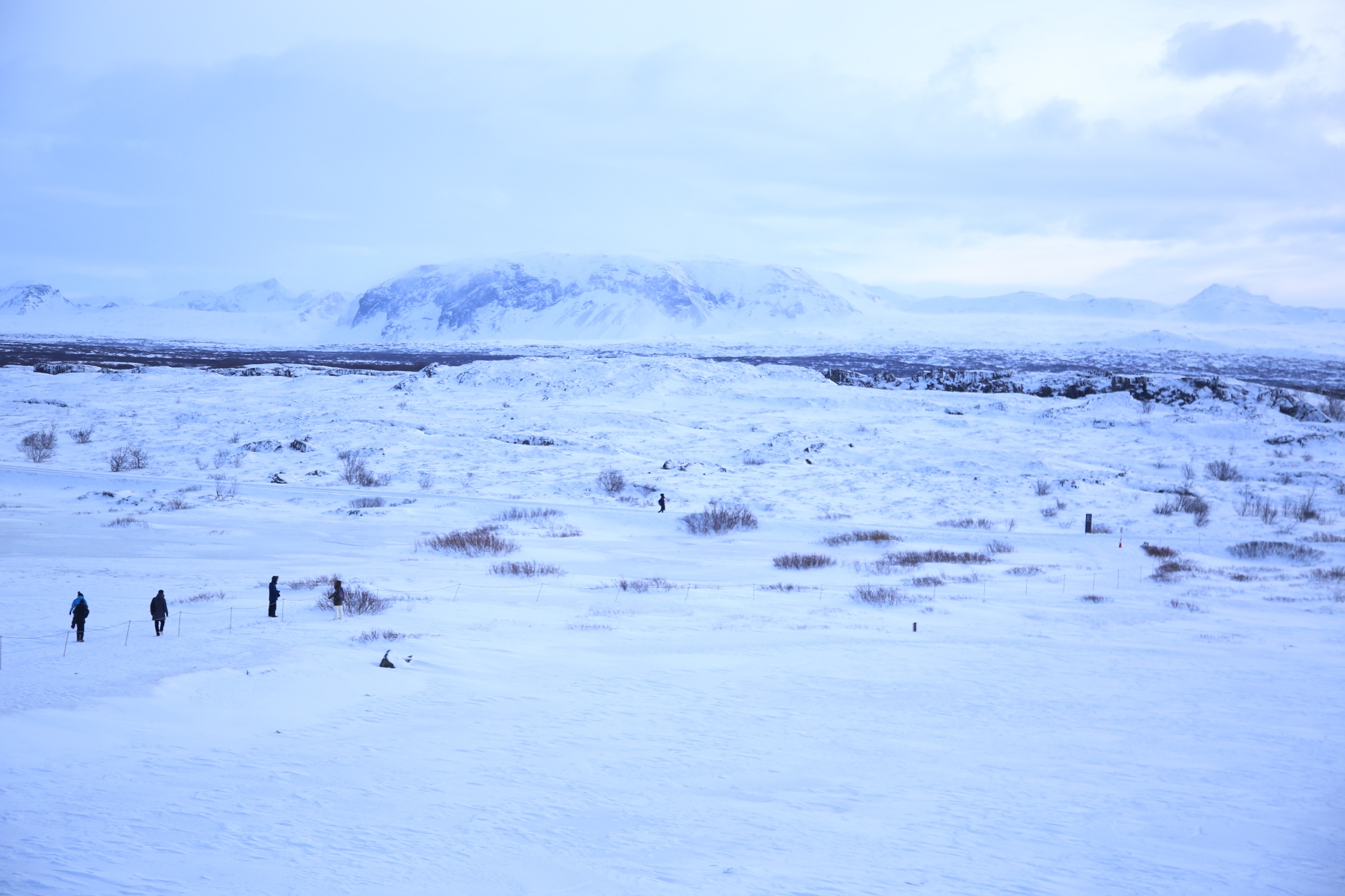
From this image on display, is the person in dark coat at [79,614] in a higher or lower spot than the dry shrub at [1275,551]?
higher

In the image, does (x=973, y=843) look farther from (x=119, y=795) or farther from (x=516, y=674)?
(x=119, y=795)

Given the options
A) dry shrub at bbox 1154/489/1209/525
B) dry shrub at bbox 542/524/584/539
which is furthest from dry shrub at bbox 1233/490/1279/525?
dry shrub at bbox 542/524/584/539

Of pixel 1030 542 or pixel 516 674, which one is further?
pixel 1030 542

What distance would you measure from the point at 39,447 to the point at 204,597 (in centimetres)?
2704

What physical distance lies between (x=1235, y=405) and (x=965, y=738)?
164 feet

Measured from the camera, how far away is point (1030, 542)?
81.0 feet

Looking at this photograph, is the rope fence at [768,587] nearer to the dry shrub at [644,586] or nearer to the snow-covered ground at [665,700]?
the dry shrub at [644,586]

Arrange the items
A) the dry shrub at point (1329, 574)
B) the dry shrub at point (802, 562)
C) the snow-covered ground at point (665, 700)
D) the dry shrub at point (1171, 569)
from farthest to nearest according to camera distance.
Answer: the dry shrub at point (802, 562) → the dry shrub at point (1171, 569) → the dry shrub at point (1329, 574) → the snow-covered ground at point (665, 700)

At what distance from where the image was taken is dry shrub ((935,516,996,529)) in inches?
1057

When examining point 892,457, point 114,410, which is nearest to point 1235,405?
point 892,457

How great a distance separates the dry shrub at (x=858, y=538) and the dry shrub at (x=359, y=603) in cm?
1275

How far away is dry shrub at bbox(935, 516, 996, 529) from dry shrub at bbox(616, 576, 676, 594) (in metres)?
11.6

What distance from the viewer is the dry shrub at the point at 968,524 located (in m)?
26.9

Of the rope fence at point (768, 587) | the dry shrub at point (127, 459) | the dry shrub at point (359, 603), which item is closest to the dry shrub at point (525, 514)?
the rope fence at point (768, 587)
